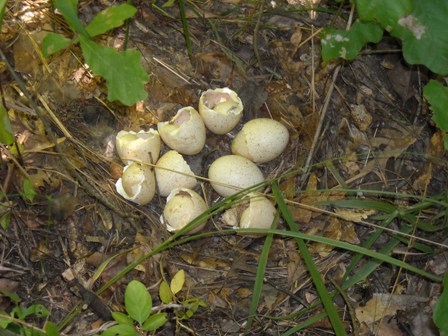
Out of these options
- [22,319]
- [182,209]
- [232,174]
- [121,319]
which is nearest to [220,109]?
[232,174]

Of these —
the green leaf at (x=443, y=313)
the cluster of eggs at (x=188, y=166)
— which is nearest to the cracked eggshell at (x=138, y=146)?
the cluster of eggs at (x=188, y=166)

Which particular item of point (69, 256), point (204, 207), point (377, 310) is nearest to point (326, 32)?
point (204, 207)

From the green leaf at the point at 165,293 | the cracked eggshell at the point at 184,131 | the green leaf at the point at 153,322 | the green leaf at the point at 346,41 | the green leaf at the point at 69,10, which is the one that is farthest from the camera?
the cracked eggshell at the point at 184,131

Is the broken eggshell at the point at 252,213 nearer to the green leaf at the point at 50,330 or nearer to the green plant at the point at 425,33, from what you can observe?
the green plant at the point at 425,33

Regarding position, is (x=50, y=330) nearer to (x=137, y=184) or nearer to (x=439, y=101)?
(x=137, y=184)

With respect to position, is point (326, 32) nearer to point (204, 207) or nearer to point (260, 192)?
point (260, 192)

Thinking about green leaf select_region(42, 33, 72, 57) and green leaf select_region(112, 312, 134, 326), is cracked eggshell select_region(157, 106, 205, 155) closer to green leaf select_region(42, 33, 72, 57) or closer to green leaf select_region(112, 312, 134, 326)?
green leaf select_region(42, 33, 72, 57)

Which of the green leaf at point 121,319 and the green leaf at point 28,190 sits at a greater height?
the green leaf at point 28,190
